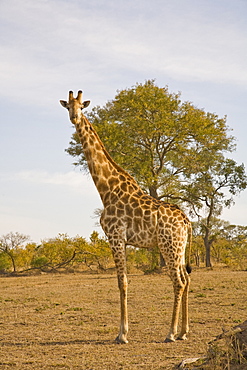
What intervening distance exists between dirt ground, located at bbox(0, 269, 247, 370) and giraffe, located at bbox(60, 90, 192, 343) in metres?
0.66

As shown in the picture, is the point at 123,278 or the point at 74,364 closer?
the point at 74,364

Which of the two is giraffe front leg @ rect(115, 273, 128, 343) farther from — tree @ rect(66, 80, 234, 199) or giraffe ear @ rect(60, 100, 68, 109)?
tree @ rect(66, 80, 234, 199)

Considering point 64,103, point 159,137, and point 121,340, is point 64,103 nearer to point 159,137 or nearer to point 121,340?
point 121,340

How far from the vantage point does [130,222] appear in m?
8.85

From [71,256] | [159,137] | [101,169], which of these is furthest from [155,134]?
[101,169]

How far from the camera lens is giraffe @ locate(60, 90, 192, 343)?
8.64 meters

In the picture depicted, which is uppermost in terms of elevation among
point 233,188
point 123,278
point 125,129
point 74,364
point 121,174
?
point 125,129

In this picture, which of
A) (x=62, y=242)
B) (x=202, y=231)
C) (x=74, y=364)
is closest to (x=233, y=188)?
(x=202, y=231)

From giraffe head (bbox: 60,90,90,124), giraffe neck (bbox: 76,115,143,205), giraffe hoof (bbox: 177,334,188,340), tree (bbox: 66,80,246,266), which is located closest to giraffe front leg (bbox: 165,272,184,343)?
giraffe hoof (bbox: 177,334,188,340)

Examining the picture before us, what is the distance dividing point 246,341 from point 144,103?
19.2 metres

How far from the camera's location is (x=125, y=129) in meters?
24.5

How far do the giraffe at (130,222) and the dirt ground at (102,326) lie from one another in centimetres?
66

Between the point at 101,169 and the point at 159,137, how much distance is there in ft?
52.2

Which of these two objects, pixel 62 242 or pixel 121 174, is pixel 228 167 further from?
pixel 121 174
